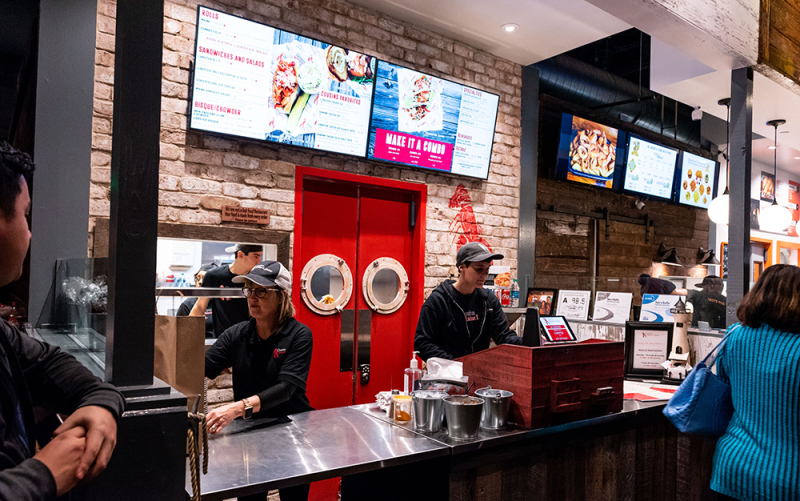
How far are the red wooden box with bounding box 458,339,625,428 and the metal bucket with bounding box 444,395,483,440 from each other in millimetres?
280

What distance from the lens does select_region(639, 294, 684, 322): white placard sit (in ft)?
13.1

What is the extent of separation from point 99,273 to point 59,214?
1073 mm

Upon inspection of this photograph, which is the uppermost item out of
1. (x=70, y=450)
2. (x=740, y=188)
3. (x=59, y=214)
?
(x=740, y=188)

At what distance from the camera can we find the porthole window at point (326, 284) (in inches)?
160

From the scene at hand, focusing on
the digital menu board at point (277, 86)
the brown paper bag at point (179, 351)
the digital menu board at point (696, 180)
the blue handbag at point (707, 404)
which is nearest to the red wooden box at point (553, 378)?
the blue handbag at point (707, 404)

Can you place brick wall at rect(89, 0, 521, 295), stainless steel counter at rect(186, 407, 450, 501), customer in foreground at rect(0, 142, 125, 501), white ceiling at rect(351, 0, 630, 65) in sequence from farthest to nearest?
white ceiling at rect(351, 0, 630, 65) → brick wall at rect(89, 0, 521, 295) → stainless steel counter at rect(186, 407, 450, 501) → customer in foreground at rect(0, 142, 125, 501)

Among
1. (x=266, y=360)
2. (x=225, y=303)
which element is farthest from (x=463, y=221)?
(x=266, y=360)

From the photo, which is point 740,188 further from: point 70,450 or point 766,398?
point 70,450

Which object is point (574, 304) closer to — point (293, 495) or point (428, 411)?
point (428, 411)

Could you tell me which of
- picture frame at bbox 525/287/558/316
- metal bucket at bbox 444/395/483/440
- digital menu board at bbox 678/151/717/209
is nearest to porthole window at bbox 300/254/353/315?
picture frame at bbox 525/287/558/316

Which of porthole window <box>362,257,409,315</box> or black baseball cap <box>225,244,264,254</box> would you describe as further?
porthole window <box>362,257,409,315</box>

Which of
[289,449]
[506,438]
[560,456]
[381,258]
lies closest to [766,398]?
[560,456]

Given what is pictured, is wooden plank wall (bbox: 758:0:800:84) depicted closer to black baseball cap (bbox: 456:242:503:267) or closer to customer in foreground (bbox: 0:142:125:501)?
black baseball cap (bbox: 456:242:503:267)

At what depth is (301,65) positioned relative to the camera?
380 centimetres
